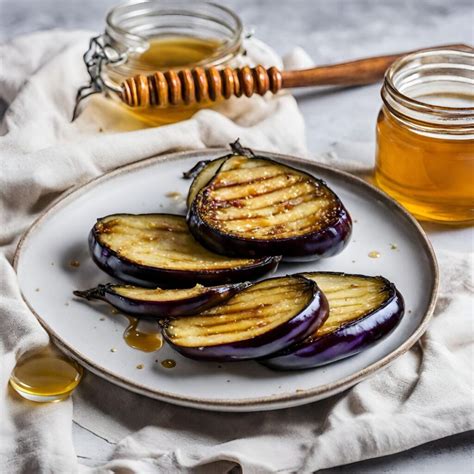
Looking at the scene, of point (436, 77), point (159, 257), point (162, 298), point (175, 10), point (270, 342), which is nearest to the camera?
point (270, 342)

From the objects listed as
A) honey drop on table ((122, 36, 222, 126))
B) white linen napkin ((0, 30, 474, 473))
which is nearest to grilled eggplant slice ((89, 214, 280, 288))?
white linen napkin ((0, 30, 474, 473))

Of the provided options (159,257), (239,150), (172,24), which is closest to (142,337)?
→ (159,257)

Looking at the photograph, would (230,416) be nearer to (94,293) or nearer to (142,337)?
(142,337)

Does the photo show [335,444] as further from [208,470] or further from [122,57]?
[122,57]

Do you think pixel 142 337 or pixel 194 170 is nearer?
pixel 142 337

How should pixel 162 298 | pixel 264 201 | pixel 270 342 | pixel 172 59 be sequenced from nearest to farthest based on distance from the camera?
pixel 270 342
pixel 162 298
pixel 264 201
pixel 172 59

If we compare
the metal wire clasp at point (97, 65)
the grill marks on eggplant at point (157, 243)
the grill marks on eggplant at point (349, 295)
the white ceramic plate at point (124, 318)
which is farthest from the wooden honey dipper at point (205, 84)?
the grill marks on eggplant at point (349, 295)
